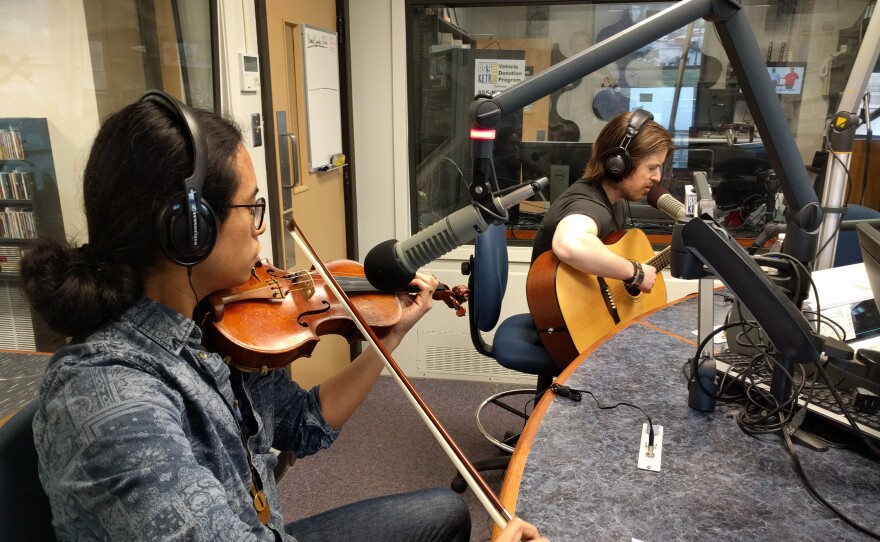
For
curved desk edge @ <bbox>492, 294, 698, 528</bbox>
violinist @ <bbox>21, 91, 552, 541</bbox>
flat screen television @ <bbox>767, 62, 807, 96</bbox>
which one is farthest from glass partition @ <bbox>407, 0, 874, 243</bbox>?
violinist @ <bbox>21, 91, 552, 541</bbox>

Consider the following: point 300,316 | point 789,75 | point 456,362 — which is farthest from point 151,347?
point 789,75

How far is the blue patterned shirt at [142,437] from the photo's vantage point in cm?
69

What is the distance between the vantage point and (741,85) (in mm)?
863

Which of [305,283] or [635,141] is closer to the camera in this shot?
[305,283]

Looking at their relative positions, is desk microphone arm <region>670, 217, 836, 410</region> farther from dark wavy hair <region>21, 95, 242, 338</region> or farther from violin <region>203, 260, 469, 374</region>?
dark wavy hair <region>21, 95, 242, 338</region>

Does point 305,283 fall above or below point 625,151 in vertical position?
below

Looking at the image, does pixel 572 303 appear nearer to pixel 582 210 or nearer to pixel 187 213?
pixel 582 210

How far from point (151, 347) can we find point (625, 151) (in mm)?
1628

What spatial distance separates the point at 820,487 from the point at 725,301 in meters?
0.99

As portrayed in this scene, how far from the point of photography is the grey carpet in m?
2.20

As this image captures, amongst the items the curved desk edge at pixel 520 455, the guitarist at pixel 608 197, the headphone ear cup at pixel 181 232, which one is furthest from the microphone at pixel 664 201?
the headphone ear cup at pixel 181 232

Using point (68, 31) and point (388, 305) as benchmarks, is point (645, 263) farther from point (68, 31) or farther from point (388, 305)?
point (68, 31)

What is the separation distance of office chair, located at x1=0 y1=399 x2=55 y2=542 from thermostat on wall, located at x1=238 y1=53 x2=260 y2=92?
1.44 metres

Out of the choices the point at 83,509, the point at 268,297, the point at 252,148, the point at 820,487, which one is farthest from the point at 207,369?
the point at 252,148
